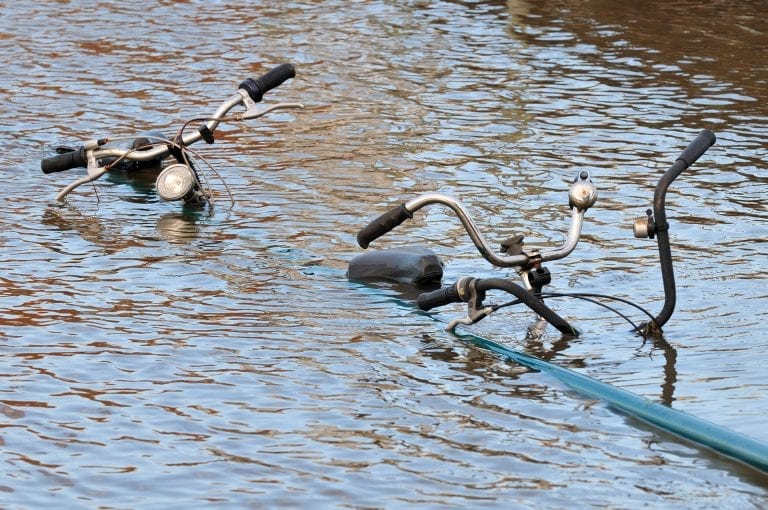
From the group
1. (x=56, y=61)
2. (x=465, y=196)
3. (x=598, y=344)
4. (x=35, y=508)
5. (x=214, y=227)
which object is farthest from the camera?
(x=56, y=61)

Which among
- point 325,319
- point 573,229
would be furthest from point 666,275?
point 325,319

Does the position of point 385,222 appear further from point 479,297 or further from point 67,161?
point 67,161

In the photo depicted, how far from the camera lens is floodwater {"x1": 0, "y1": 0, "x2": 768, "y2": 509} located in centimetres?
529

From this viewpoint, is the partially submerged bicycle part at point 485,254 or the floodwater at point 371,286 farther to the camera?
the partially submerged bicycle part at point 485,254

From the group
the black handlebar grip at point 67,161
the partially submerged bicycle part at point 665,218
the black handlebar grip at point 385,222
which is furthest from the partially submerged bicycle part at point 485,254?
the black handlebar grip at point 67,161

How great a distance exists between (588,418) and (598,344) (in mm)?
1016

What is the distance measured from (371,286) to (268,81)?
75.8 inches

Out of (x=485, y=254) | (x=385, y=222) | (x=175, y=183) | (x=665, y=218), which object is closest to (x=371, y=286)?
(x=385, y=222)

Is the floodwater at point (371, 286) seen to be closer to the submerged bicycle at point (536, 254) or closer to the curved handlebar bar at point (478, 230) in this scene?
the submerged bicycle at point (536, 254)

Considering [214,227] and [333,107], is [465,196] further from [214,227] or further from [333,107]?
[333,107]

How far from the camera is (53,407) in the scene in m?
6.01

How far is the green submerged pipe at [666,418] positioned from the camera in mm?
5090

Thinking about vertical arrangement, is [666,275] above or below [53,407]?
above

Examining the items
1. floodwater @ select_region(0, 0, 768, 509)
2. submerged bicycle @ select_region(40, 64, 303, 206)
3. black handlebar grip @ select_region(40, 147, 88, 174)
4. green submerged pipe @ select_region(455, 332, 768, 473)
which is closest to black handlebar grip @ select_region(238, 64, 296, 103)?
submerged bicycle @ select_region(40, 64, 303, 206)
